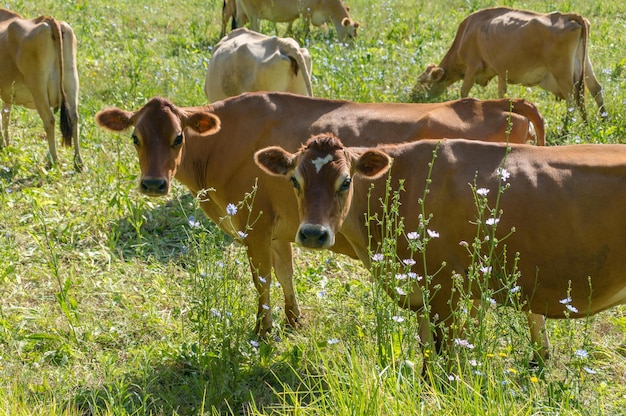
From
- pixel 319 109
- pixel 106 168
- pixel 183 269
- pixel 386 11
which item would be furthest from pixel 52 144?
pixel 386 11

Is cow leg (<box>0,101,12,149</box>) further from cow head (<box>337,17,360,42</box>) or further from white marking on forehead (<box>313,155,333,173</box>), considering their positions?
cow head (<box>337,17,360,42</box>)

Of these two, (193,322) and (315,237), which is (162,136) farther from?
(315,237)

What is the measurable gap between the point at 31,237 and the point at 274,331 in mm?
3023

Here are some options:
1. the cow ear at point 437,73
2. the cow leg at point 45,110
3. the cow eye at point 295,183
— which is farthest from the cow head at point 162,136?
the cow ear at point 437,73

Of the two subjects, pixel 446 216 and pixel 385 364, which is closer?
pixel 385 364

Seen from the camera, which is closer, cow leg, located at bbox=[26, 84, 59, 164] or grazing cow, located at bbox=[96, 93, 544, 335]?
grazing cow, located at bbox=[96, 93, 544, 335]

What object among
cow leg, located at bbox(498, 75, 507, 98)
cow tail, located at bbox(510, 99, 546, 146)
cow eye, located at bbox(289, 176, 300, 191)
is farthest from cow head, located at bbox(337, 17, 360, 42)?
cow eye, located at bbox(289, 176, 300, 191)

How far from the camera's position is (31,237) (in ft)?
27.1

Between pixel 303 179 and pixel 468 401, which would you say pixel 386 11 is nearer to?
pixel 303 179

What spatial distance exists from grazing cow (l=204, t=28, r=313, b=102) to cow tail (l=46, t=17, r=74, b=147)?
183 cm

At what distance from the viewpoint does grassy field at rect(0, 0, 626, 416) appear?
4.73 meters

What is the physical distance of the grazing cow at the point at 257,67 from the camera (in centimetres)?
1015

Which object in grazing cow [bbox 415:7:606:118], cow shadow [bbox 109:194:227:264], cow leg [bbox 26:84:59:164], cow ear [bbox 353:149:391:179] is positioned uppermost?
cow ear [bbox 353:149:391:179]

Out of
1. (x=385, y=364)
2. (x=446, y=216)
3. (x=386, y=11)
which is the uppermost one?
(x=446, y=216)
